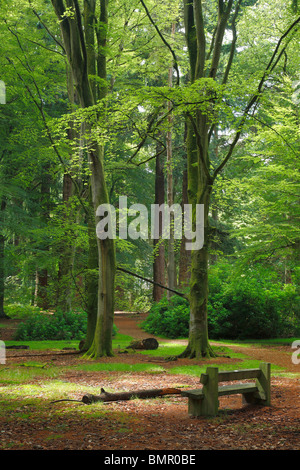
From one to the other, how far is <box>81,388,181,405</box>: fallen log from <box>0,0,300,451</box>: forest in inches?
1.3

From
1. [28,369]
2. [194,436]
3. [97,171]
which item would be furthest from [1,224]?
[194,436]

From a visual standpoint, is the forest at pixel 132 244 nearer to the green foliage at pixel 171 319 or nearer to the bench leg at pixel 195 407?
the green foliage at pixel 171 319

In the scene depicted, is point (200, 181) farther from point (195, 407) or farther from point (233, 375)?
point (195, 407)

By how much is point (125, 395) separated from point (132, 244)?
32.0 ft

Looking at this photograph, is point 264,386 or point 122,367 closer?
point 264,386

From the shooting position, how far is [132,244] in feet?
51.9

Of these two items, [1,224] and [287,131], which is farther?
[1,224]

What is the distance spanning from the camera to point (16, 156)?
17641 millimetres

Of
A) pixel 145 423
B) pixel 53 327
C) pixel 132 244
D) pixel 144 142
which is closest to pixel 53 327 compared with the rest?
pixel 53 327

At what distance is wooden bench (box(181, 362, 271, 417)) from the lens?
532 centimetres

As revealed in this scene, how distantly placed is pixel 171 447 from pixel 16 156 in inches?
613

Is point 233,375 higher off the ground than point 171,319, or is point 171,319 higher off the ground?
point 233,375

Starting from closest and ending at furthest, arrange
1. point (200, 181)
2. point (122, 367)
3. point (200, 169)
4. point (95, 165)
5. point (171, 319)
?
point (122, 367)
point (95, 165)
point (200, 181)
point (200, 169)
point (171, 319)
